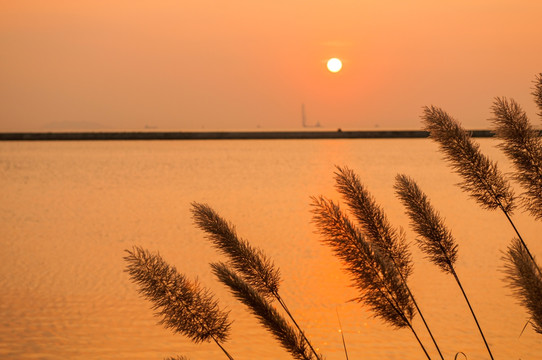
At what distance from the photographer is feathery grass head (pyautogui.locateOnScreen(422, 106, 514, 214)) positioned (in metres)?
1.97

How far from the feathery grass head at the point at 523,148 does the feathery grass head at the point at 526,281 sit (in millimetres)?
285

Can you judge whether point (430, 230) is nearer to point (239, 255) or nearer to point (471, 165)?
point (471, 165)

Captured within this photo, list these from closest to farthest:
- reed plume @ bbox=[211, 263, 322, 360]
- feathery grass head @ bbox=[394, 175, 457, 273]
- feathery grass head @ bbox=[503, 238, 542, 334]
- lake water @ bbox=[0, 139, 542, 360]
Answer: feathery grass head @ bbox=[503, 238, 542, 334] < reed plume @ bbox=[211, 263, 322, 360] < feathery grass head @ bbox=[394, 175, 457, 273] < lake water @ bbox=[0, 139, 542, 360]

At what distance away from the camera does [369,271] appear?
1715 millimetres

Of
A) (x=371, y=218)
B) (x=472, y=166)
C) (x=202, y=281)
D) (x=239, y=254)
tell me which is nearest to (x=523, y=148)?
(x=472, y=166)

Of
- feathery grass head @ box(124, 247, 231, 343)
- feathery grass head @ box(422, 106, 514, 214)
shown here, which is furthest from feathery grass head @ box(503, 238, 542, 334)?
feathery grass head @ box(124, 247, 231, 343)

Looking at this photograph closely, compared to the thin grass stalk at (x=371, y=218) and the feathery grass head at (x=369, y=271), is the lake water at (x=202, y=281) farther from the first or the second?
the feathery grass head at (x=369, y=271)

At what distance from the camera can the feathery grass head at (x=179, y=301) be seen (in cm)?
167

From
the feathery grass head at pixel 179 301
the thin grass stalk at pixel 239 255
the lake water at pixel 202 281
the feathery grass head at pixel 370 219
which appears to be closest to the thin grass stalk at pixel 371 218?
the feathery grass head at pixel 370 219

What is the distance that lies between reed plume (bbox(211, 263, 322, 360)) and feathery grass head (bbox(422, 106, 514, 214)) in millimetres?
648

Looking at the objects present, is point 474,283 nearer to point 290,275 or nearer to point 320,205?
point 290,275

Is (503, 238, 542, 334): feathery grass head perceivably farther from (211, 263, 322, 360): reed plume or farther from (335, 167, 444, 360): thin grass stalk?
(211, 263, 322, 360): reed plume

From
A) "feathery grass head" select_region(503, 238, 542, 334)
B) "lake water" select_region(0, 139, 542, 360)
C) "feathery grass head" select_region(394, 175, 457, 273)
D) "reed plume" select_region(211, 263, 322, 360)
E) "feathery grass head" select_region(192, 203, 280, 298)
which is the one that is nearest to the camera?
"feathery grass head" select_region(503, 238, 542, 334)

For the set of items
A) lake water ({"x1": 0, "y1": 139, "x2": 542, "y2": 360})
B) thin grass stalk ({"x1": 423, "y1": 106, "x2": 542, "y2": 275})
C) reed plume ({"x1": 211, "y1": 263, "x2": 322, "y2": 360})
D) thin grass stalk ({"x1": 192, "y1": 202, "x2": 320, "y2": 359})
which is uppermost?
lake water ({"x1": 0, "y1": 139, "x2": 542, "y2": 360})
